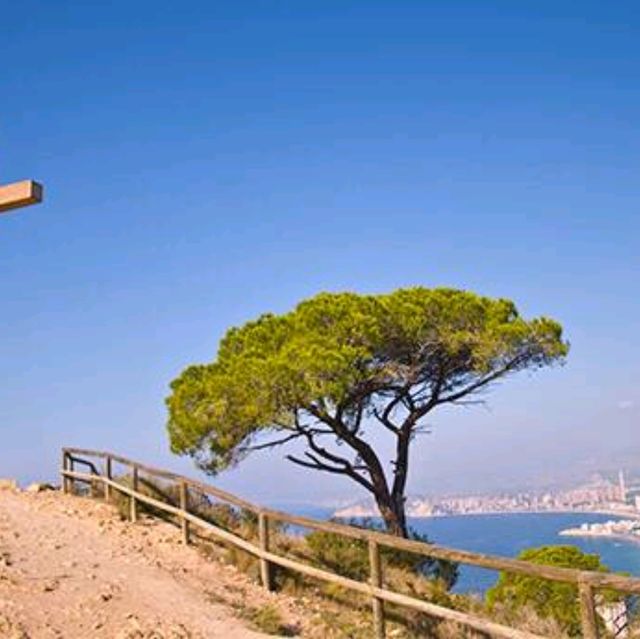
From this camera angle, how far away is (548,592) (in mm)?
20828

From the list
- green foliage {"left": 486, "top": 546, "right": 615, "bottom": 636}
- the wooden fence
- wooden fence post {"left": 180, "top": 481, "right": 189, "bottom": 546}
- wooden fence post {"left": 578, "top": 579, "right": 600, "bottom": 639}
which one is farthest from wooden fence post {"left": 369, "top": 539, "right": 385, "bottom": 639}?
wooden fence post {"left": 180, "top": 481, "right": 189, "bottom": 546}

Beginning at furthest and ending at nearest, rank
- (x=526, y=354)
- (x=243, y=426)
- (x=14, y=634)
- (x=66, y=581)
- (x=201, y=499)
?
(x=526, y=354) < (x=243, y=426) < (x=201, y=499) < (x=66, y=581) < (x=14, y=634)

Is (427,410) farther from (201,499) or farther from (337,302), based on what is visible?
(201,499)

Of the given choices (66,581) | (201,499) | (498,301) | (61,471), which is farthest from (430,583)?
(61,471)

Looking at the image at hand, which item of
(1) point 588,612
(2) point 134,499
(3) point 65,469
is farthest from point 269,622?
(3) point 65,469

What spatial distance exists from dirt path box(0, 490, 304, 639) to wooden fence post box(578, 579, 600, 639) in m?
3.99

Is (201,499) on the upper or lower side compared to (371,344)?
lower

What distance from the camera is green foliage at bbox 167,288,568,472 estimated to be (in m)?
15.4

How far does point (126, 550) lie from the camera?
1237 centimetres

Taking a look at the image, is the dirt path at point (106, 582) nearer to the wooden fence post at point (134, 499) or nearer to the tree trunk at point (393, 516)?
the wooden fence post at point (134, 499)

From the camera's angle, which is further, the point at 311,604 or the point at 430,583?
the point at 430,583

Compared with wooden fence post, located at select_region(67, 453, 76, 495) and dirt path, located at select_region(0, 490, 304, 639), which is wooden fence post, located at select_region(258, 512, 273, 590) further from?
wooden fence post, located at select_region(67, 453, 76, 495)

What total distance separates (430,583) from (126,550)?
490 centimetres

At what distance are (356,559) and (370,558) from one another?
415cm
